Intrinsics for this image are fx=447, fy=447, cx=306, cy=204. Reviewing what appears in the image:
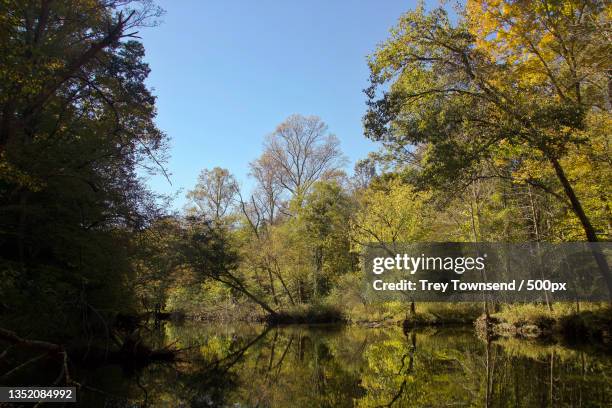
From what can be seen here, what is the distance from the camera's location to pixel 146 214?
1383 cm

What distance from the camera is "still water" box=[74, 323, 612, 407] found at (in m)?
7.90

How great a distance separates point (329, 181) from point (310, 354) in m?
21.3

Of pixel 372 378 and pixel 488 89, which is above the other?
pixel 488 89

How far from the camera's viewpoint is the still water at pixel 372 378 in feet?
25.9

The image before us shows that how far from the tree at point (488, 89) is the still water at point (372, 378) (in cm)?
456

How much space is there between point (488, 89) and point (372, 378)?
25.8 feet

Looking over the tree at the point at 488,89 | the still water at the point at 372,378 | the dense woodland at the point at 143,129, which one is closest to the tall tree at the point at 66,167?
the dense woodland at the point at 143,129

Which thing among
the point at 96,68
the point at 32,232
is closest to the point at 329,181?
the point at 96,68

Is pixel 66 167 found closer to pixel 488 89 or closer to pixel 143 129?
pixel 143 129

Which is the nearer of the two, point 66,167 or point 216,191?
point 66,167

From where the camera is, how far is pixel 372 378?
9984 mm

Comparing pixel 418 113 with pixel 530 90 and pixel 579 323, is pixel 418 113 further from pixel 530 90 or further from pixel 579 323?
pixel 579 323

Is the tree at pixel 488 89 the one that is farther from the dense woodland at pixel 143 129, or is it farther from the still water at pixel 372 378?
the still water at pixel 372 378

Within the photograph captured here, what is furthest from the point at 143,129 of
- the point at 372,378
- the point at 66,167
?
the point at 372,378
